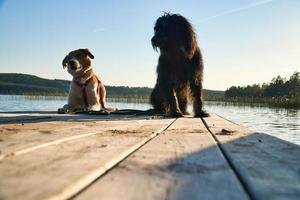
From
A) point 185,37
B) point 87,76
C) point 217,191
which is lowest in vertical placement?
point 217,191

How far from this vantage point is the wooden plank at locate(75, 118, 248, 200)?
1.15 meters

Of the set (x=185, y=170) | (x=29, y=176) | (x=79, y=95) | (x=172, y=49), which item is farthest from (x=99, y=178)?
(x=79, y=95)

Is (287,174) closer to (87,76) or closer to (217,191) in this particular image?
(217,191)

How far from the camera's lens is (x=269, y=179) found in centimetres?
139

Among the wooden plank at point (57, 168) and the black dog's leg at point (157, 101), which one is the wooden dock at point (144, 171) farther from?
the black dog's leg at point (157, 101)

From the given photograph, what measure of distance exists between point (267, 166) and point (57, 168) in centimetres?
79

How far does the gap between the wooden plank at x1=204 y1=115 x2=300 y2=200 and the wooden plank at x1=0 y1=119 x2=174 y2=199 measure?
48 cm

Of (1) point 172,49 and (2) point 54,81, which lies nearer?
(1) point 172,49

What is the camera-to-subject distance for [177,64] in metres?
6.52

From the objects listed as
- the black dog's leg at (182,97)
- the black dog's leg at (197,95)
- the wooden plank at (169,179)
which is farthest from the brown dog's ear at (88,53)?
the wooden plank at (169,179)

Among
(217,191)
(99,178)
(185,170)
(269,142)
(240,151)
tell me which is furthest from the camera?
(269,142)

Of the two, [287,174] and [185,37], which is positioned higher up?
[185,37]

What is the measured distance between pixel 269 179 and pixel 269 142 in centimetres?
120

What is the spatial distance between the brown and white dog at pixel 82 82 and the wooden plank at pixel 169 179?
16.9 feet
